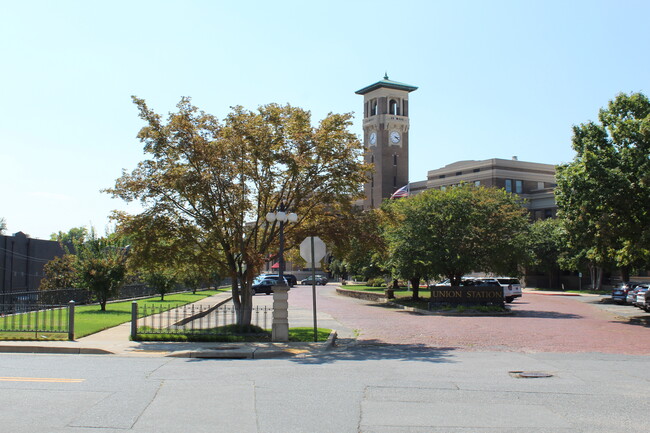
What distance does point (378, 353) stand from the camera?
14914mm

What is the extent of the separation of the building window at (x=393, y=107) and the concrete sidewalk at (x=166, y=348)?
9582cm

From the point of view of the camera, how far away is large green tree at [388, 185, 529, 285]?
31438mm

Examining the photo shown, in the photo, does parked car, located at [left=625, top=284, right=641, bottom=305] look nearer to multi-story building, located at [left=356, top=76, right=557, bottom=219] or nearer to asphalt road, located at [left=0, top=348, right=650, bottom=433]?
asphalt road, located at [left=0, top=348, right=650, bottom=433]

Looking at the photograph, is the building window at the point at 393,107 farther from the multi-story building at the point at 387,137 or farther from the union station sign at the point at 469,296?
the union station sign at the point at 469,296

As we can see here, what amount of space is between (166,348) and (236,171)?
17.4 feet

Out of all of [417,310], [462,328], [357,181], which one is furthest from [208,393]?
[417,310]

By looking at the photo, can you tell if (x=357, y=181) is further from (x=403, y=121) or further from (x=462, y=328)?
(x=403, y=121)

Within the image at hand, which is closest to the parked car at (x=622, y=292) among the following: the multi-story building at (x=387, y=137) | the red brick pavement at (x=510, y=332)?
→ the red brick pavement at (x=510, y=332)

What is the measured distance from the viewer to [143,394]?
29.8 feet

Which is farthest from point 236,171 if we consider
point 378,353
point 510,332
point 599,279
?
point 599,279

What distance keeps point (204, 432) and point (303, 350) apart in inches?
324

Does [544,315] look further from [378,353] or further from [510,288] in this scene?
[378,353]

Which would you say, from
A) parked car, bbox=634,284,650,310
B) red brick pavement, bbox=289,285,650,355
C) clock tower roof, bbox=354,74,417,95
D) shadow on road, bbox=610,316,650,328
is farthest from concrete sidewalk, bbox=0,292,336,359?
clock tower roof, bbox=354,74,417,95

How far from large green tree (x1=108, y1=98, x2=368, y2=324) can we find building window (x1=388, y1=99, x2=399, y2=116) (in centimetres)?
9266
